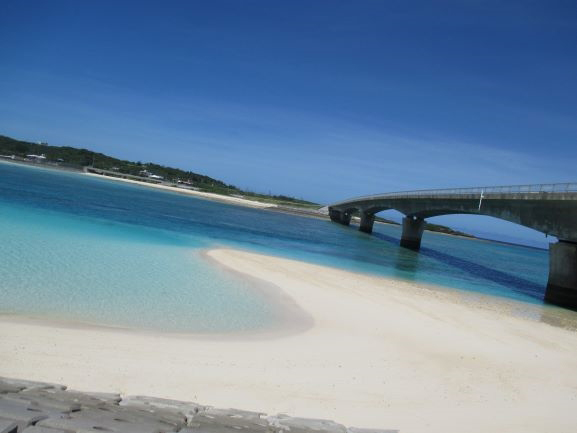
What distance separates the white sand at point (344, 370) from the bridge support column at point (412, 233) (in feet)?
155

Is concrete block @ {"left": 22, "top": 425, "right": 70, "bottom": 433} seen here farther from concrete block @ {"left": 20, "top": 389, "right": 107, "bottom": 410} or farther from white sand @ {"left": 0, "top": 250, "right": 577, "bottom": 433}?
white sand @ {"left": 0, "top": 250, "right": 577, "bottom": 433}

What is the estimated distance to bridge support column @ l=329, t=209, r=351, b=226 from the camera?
99.0 m

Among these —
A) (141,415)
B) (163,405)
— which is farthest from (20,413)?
(163,405)

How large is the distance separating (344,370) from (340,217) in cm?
9276

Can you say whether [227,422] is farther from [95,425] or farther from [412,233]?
[412,233]

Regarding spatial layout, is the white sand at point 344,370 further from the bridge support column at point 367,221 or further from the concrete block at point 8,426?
the bridge support column at point 367,221

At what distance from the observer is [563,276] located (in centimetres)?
2945

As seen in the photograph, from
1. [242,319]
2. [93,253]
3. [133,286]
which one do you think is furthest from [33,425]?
[93,253]

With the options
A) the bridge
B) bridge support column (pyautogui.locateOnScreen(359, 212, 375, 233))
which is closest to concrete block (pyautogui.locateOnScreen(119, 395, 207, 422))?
the bridge

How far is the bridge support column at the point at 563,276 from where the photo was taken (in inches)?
1131

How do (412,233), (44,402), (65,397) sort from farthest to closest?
(412,233)
(65,397)
(44,402)

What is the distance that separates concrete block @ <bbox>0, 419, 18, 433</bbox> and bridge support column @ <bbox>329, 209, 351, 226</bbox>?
312 feet

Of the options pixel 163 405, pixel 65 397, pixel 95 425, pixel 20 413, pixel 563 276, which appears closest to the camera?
pixel 20 413

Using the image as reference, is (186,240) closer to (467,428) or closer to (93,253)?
(93,253)
